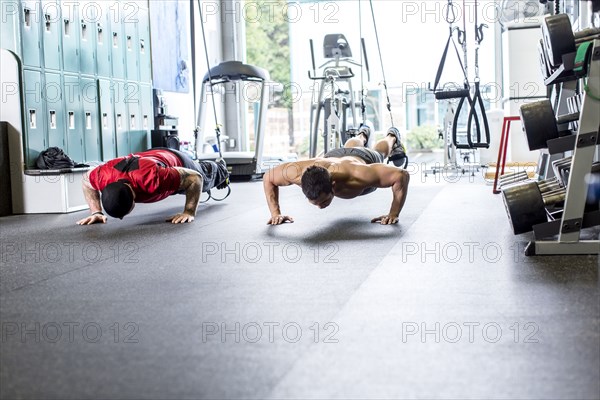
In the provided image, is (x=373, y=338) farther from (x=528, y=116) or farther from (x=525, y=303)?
(x=528, y=116)

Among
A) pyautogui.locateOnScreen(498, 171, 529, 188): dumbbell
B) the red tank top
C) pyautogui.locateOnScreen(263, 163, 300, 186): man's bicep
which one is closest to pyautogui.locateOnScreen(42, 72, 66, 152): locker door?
the red tank top

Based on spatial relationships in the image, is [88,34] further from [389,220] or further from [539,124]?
[539,124]

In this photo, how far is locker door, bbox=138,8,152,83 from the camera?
7621 mm

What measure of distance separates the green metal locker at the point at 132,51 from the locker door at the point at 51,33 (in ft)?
3.97

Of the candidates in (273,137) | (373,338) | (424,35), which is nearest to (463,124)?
(424,35)

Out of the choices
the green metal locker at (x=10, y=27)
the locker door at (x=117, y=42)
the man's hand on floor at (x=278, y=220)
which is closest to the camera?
the man's hand on floor at (x=278, y=220)

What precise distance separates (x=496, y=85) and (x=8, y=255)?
25.2 ft

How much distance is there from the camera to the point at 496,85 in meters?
9.77

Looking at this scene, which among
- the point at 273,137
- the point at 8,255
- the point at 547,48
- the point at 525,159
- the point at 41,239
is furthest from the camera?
the point at 273,137

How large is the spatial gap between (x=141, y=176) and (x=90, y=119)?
267cm

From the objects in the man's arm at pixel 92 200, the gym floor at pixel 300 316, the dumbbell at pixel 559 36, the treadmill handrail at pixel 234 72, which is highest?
the treadmill handrail at pixel 234 72

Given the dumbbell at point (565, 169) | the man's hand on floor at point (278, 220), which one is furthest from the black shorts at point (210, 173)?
the dumbbell at point (565, 169)

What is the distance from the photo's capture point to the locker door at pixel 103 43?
22.3ft

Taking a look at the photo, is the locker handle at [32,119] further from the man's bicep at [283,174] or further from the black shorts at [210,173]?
the man's bicep at [283,174]
